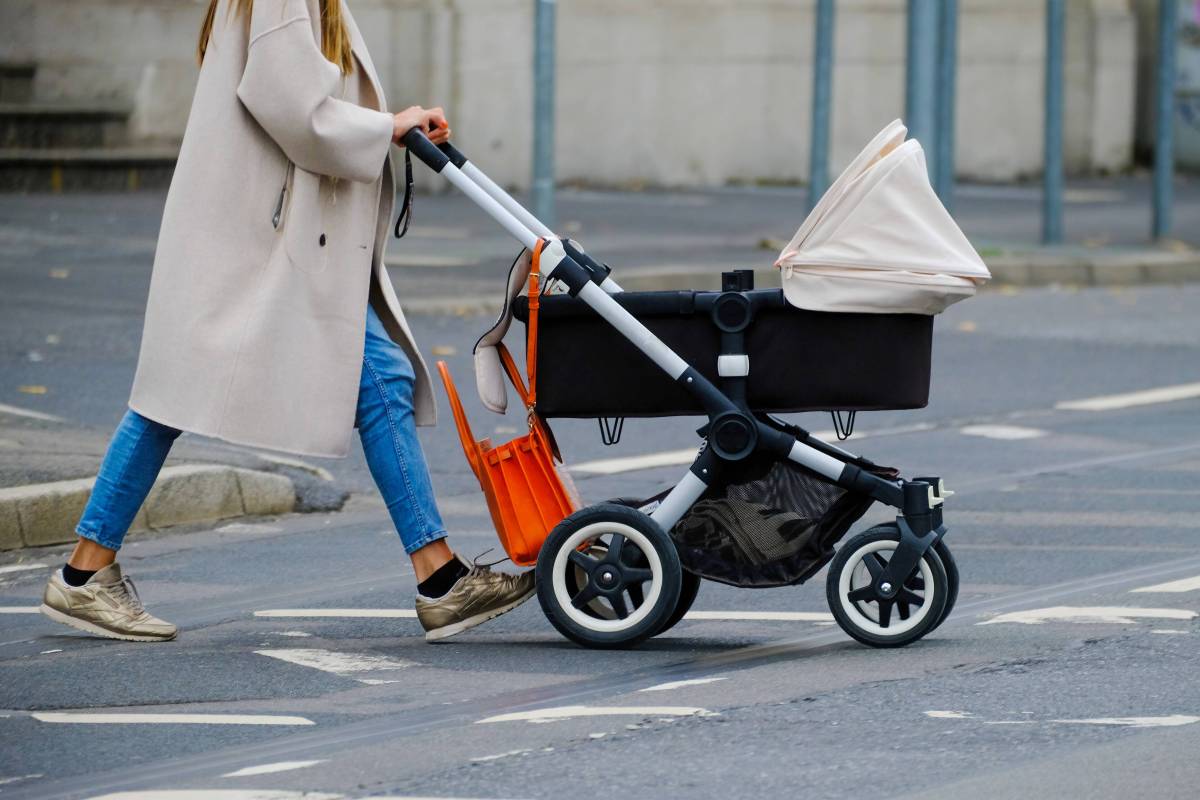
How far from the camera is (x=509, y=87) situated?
21.6 m

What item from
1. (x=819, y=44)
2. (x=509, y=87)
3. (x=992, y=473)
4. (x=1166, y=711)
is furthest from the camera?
(x=509, y=87)

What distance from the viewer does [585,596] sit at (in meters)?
5.31

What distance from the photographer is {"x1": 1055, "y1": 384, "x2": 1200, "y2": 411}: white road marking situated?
10.1 m

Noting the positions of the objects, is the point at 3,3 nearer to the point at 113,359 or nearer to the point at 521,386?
the point at 113,359

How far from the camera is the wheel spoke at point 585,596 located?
17.4 feet

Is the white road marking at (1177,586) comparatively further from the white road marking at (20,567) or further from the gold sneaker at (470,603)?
the white road marking at (20,567)

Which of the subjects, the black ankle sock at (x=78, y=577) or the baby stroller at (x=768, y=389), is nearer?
the baby stroller at (x=768, y=389)

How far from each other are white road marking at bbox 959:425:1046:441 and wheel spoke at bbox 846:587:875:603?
3.99 meters

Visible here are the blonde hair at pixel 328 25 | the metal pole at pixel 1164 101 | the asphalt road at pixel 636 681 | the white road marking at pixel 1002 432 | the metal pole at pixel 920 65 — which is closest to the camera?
the asphalt road at pixel 636 681

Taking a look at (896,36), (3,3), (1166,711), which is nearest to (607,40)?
(896,36)

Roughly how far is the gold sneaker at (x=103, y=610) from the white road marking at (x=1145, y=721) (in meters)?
2.21

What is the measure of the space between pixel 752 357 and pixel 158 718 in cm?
158

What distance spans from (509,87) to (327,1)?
Result: 16538mm

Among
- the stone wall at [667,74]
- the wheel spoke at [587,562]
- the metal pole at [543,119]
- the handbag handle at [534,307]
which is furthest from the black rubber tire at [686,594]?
the stone wall at [667,74]
